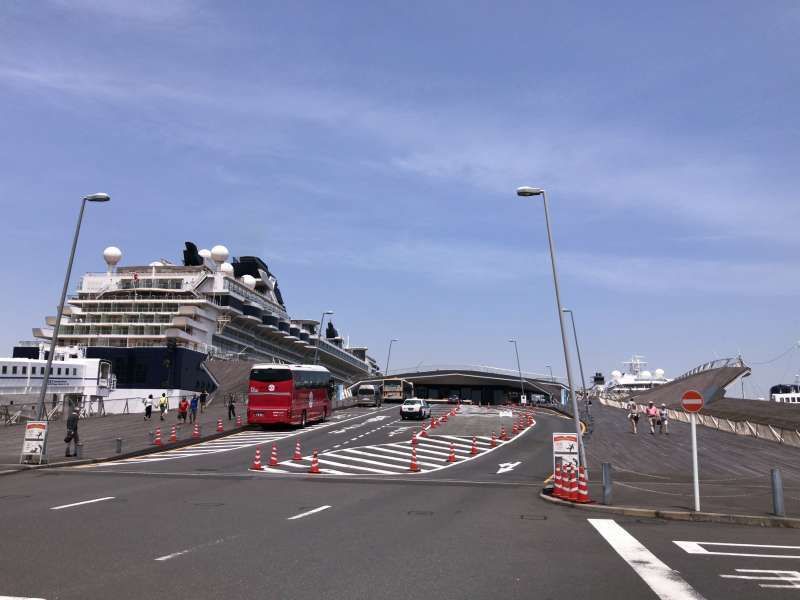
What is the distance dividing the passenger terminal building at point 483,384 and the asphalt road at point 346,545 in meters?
82.6

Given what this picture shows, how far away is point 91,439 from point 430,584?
3059 centimetres

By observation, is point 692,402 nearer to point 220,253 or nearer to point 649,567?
→ point 649,567

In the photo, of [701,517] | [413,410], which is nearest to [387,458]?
[701,517]

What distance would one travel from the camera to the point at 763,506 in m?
15.4

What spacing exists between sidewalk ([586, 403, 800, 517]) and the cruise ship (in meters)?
47.6

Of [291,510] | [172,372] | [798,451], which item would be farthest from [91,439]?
[172,372]

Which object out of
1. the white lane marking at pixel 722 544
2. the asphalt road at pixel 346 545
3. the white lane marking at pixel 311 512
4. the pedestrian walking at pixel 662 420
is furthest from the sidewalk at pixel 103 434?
the pedestrian walking at pixel 662 420

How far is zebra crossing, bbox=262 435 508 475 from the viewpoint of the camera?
79.8 ft

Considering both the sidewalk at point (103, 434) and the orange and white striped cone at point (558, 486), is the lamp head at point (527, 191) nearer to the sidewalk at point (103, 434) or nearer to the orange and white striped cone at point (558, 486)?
the orange and white striped cone at point (558, 486)

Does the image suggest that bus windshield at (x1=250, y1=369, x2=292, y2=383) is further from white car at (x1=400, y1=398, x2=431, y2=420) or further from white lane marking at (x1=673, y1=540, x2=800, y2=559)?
white lane marking at (x1=673, y1=540, x2=800, y2=559)

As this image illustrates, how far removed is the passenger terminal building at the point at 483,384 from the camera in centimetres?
12088

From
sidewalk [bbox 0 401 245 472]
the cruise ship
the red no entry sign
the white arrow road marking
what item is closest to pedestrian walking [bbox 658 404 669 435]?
the white arrow road marking

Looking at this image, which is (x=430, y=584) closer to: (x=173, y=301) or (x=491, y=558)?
(x=491, y=558)

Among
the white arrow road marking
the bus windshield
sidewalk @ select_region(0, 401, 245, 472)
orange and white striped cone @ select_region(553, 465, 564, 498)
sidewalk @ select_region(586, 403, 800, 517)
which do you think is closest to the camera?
sidewalk @ select_region(586, 403, 800, 517)
